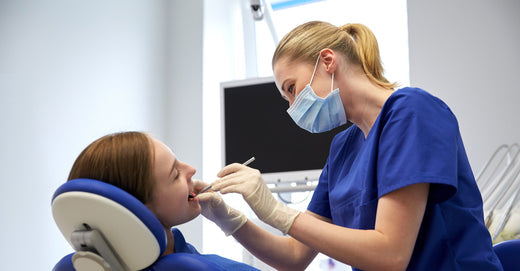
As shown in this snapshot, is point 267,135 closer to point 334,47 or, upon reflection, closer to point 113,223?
point 334,47

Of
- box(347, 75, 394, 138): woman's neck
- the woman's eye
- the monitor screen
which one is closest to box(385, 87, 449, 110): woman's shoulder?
box(347, 75, 394, 138): woman's neck

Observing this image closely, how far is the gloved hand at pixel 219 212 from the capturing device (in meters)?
1.20

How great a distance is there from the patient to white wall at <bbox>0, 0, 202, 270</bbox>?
3.00 feet

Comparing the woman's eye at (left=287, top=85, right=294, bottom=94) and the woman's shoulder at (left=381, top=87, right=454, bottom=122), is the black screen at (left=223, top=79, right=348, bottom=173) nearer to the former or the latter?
the woman's eye at (left=287, top=85, right=294, bottom=94)

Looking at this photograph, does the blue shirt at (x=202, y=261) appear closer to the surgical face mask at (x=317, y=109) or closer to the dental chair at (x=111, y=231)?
the dental chair at (x=111, y=231)

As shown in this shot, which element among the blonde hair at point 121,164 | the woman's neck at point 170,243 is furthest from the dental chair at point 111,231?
the woman's neck at point 170,243

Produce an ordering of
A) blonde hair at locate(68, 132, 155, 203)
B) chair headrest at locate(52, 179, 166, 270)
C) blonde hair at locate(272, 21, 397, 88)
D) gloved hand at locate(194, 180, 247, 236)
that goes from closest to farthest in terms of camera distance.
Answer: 1. chair headrest at locate(52, 179, 166, 270)
2. blonde hair at locate(68, 132, 155, 203)
3. gloved hand at locate(194, 180, 247, 236)
4. blonde hair at locate(272, 21, 397, 88)

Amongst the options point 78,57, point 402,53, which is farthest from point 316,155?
point 78,57

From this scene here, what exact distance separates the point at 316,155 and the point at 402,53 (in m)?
0.92

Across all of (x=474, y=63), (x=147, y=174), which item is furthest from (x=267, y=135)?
(x=147, y=174)

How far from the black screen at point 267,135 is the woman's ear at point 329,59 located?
3.41ft

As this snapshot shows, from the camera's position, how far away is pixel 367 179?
1123 millimetres

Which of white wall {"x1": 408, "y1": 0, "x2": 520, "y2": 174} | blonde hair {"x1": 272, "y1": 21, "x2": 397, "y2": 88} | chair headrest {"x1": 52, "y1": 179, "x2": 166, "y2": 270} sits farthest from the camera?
white wall {"x1": 408, "y1": 0, "x2": 520, "y2": 174}

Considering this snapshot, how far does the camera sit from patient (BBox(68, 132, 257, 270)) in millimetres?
953
